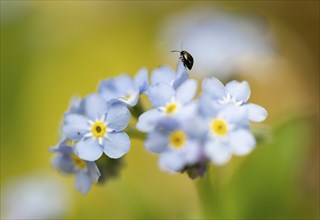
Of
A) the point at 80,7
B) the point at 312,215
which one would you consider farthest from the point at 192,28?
Result: the point at 80,7

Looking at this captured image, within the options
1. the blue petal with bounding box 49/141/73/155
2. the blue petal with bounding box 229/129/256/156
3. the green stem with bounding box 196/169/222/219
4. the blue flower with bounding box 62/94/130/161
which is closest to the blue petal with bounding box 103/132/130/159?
the blue flower with bounding box 62/94/130/161

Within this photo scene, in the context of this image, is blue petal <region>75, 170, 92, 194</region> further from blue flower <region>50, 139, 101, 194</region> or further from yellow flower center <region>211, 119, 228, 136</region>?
yellow flower center <region>211, 119, 228, 136</region>

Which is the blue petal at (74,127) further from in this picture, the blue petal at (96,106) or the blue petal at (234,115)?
the blue petal at (234,115)

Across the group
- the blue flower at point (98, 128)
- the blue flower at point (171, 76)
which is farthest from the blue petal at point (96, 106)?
the blue flower at point (171, 76)

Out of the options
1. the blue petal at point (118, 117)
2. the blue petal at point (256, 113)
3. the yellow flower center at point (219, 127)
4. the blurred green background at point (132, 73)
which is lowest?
the yellow flower center at point (219, 127)

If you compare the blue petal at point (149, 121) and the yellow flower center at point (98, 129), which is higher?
the yellow flower center at point (98, 129)
